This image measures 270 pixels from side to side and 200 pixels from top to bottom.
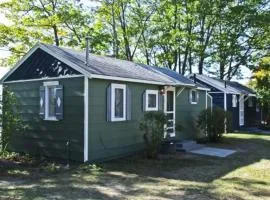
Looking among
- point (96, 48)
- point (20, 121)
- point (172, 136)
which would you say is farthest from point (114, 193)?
point (96, 48)

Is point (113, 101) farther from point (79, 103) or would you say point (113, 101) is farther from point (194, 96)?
point (194, 96)

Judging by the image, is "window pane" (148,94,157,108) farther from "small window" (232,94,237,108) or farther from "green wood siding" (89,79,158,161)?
"small window" (232,94,237,108)

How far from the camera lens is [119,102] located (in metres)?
11.7

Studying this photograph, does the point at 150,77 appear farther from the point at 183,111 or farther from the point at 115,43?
the point at 115,43

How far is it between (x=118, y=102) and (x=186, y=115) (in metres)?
5.39

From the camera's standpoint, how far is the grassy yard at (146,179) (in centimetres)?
723

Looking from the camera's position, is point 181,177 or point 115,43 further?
point 115,43

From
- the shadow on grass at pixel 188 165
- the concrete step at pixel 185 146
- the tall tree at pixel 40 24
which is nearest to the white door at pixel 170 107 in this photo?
the concrete step at pixel 185 146

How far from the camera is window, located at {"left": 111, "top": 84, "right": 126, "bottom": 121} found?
37.1 feet

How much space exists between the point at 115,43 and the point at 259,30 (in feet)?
41.9

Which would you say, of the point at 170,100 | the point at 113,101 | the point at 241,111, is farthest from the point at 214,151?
the point at 241,111

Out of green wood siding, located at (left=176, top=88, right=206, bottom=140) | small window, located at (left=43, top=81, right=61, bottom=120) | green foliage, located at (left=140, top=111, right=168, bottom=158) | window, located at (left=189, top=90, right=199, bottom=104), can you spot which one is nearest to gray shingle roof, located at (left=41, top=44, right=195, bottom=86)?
small window, located at (left=43, top=81, right=61, bottom=120)

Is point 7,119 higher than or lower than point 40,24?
lower

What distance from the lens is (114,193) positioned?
729 centimetres
